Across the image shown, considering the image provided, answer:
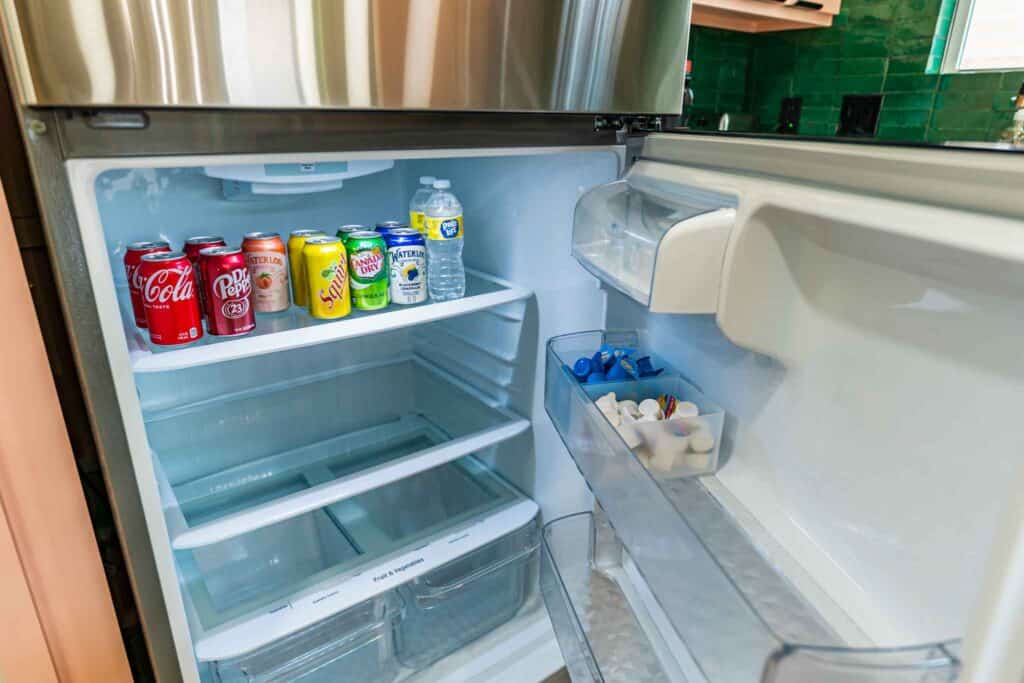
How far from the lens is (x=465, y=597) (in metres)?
1.37

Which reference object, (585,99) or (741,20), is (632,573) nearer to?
(585,99)

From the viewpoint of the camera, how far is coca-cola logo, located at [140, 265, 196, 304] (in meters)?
0.83

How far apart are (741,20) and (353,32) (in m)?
1.93

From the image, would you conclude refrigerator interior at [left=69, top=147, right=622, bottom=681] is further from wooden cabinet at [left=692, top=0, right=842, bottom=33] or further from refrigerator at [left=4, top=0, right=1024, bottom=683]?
wooden cabinet at [left=692, top=0, right=842, bottom=33]

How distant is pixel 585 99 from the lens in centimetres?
92

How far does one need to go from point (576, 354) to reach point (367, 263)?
44 cm

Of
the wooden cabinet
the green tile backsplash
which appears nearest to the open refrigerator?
the wooden cabinet

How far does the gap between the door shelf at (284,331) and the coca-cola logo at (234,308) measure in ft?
0.12

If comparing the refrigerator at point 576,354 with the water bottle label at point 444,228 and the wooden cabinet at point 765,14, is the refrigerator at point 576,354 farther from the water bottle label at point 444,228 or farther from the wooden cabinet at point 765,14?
the wooden cabinet at point 765,14

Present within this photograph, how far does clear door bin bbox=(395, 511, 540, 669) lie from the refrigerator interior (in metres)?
0.02

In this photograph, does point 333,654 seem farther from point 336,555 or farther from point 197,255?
point 197,255

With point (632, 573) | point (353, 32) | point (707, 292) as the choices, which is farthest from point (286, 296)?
point (632, 573)

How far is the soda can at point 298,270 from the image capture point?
1.06 metres

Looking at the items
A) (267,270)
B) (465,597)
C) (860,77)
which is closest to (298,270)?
(267,270)
